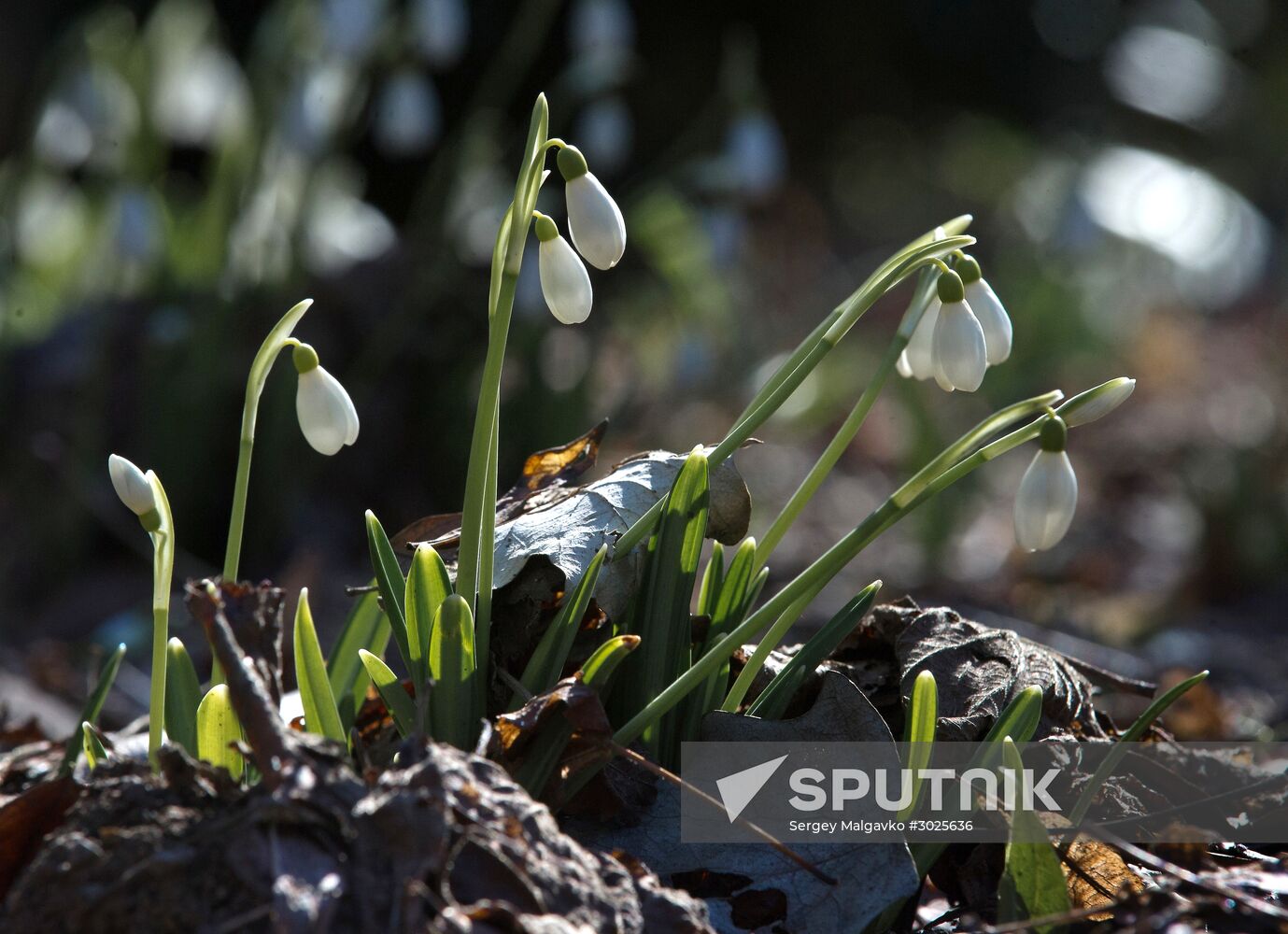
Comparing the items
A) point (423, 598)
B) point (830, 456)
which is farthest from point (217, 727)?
point (830, 456)

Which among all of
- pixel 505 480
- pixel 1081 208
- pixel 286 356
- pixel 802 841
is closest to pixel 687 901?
pixel 802 841

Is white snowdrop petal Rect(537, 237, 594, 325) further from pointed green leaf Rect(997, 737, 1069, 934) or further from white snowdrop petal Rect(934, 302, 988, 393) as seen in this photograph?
pointed green leaf Rect(997, 737, 1069, 934)

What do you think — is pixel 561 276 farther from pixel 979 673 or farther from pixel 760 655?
pixel 979 673

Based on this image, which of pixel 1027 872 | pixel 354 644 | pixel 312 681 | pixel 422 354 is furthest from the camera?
pixel 422 354

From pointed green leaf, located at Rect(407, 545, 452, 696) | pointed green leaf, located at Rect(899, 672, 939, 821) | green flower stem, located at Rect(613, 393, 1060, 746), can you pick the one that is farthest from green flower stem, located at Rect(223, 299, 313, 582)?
pointed green leaf, located at Rect(899, 672, 939, 821)

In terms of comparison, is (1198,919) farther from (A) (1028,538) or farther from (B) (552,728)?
(B) (552,728)

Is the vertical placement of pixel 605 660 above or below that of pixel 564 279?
below

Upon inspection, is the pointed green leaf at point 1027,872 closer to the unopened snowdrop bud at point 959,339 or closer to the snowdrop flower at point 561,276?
the unopened snowdrop bud at point 959,339

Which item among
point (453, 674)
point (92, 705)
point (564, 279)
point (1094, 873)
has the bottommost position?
point (1094, 873)
